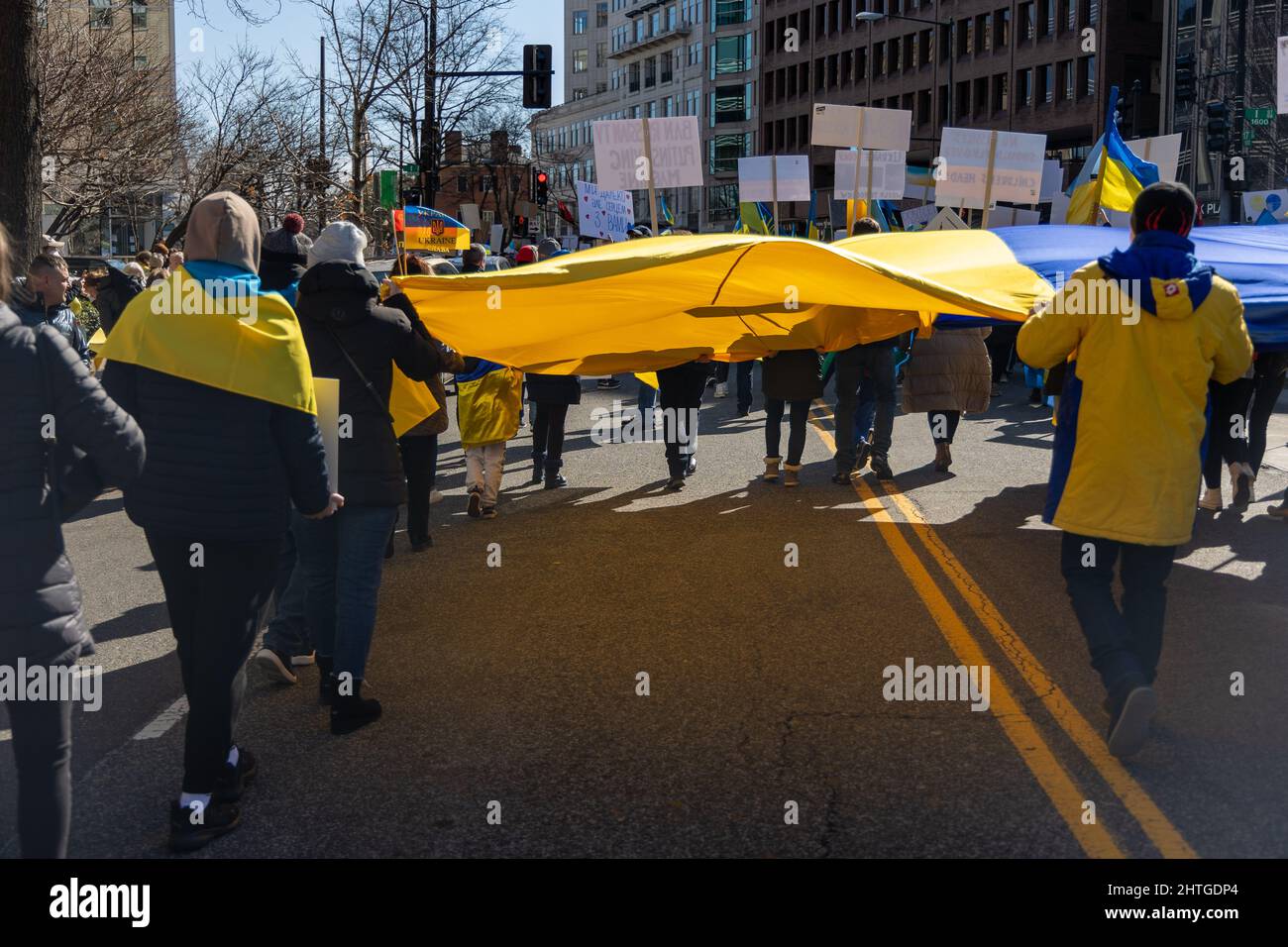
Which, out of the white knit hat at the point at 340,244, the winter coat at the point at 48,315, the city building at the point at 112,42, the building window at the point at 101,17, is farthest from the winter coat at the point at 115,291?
the building window at the point at 101,17

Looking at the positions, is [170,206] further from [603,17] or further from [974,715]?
[603,17]

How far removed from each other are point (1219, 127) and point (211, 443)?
26.8 meters

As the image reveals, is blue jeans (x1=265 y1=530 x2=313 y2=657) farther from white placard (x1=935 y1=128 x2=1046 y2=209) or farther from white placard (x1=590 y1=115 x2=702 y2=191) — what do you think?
white placard (x1=935 y1=128 x2=1046 y2=209)

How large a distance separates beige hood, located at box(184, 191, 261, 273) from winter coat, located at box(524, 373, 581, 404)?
7202 mm

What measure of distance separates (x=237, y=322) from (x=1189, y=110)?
57020 mm

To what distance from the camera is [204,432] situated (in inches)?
Result: 188

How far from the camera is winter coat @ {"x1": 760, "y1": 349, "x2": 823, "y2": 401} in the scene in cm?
1241

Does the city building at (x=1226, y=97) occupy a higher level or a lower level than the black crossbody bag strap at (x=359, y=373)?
higher

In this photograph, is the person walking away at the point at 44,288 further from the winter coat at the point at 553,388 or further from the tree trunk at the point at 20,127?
the winter coat at the point at 553,388

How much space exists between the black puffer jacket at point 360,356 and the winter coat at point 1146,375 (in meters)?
2.68

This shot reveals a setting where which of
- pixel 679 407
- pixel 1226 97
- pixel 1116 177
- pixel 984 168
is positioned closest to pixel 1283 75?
pixel 984 168

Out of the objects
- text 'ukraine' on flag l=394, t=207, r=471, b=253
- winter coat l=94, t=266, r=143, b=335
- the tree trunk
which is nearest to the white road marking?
winter coat l=94, t=266, r=143, b=335

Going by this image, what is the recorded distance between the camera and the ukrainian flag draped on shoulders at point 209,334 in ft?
15.5

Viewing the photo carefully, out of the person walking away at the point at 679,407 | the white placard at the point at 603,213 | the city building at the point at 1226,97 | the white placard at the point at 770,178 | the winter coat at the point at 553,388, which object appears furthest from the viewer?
the city building at the point at 1226,97
